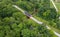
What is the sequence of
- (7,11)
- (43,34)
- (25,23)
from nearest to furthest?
1. (43,34)
2. (25,23)
3. (7,11)

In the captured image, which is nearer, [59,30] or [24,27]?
[24,27]

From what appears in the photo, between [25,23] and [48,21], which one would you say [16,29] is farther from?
[48,21]

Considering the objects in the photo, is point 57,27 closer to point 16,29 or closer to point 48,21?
point 48,21

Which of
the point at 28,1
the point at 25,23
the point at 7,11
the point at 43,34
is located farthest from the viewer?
the point at 28,1

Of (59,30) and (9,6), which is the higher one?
(9,6)

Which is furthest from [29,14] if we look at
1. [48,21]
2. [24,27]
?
[24,27]

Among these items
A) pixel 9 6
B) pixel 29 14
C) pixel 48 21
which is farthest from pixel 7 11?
pixel 48 21
